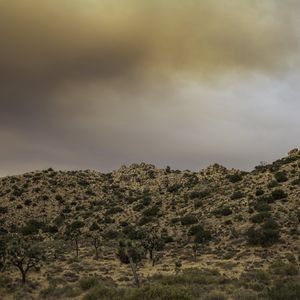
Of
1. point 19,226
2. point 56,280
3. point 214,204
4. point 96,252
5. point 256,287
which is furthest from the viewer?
point 19,226

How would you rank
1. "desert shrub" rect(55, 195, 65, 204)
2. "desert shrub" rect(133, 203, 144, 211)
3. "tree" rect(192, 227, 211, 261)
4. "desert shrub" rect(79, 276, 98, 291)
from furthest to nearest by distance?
"desert shrub" rect(55, 195, 65, 204) < "desert shrub" rect(133, 203, 144, 211) < "tree" rect(192, 227, 211, 261) < "desert shrub" rect(79, 276, 98, 291)

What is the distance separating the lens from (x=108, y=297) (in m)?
23.5

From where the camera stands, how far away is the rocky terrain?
99.5 ft

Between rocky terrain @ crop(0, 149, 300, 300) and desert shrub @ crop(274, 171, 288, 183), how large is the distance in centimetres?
20

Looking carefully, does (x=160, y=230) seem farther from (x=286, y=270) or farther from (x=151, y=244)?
(x=286, y=270)

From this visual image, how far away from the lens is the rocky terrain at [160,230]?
30328 mm

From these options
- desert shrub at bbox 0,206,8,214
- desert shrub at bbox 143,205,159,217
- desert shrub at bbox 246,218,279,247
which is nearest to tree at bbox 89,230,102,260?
desert shrub at bbox 143,205,159,217

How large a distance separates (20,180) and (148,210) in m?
42.1

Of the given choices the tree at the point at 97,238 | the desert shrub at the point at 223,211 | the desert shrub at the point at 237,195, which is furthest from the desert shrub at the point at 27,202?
the desert shrub at the point at 237,195

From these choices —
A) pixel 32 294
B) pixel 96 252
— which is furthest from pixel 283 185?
pixel 32 294

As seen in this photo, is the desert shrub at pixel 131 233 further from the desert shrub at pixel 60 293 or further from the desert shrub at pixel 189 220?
the desert shrub at pixel 60 293

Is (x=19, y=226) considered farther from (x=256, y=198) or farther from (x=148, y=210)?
(x=256, y=198)

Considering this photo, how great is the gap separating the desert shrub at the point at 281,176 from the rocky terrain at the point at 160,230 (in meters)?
0.20

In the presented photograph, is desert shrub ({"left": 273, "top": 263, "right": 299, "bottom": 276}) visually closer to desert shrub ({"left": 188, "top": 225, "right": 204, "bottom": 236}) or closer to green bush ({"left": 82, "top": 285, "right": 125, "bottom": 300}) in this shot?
green bush ({"left": 82, "top": 285, "right": 125, "bottom": 300})
